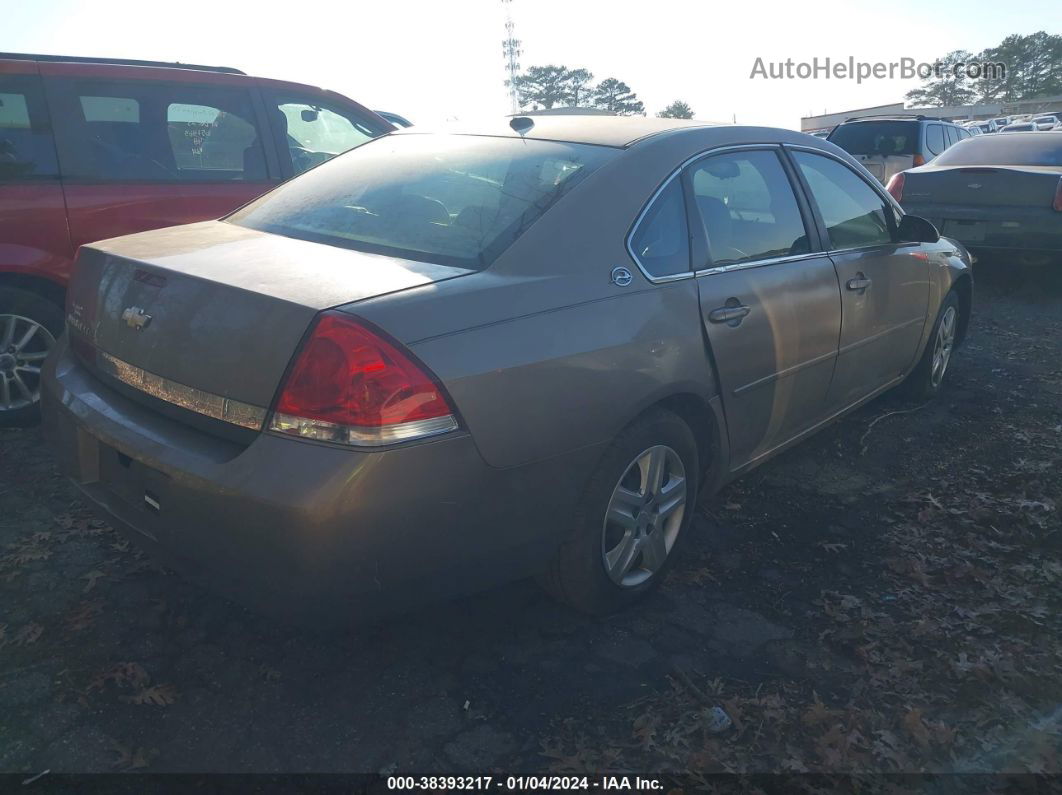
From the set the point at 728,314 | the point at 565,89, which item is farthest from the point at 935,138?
the point at 565,89

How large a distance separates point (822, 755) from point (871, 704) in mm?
319

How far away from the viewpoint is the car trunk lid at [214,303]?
2244 mm

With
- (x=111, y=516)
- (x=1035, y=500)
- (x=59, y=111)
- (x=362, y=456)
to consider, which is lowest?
(x=1035, y=500)

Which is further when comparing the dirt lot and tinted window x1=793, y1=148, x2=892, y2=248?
tinted window x1=793, y1=148, x2=892, y2=248

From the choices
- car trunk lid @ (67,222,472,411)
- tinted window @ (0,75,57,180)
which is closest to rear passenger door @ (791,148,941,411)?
car trunk lid @ (67,222,472,411)

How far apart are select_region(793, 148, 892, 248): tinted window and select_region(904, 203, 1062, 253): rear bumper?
13.8 feet

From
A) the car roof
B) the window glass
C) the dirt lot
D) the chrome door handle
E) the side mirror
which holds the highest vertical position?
the car roof

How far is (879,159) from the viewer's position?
13148 mm

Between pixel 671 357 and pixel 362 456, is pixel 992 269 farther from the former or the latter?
pixel 362 456

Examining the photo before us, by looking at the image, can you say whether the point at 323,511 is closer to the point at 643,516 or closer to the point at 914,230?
the point at 643,516

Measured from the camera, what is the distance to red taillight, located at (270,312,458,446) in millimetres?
2145

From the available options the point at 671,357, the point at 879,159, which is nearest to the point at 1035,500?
the point at 671,357

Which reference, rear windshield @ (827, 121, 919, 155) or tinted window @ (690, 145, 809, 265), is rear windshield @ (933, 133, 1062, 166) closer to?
rear windshield @ (827, 121, 919, 155)

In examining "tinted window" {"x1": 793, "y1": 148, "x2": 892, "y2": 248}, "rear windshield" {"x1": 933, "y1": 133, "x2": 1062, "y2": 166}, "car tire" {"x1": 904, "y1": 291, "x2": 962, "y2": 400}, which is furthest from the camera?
"rear windshield" {"x1": 933, "y1": 133, "x2": 1062, "y2": 166}
